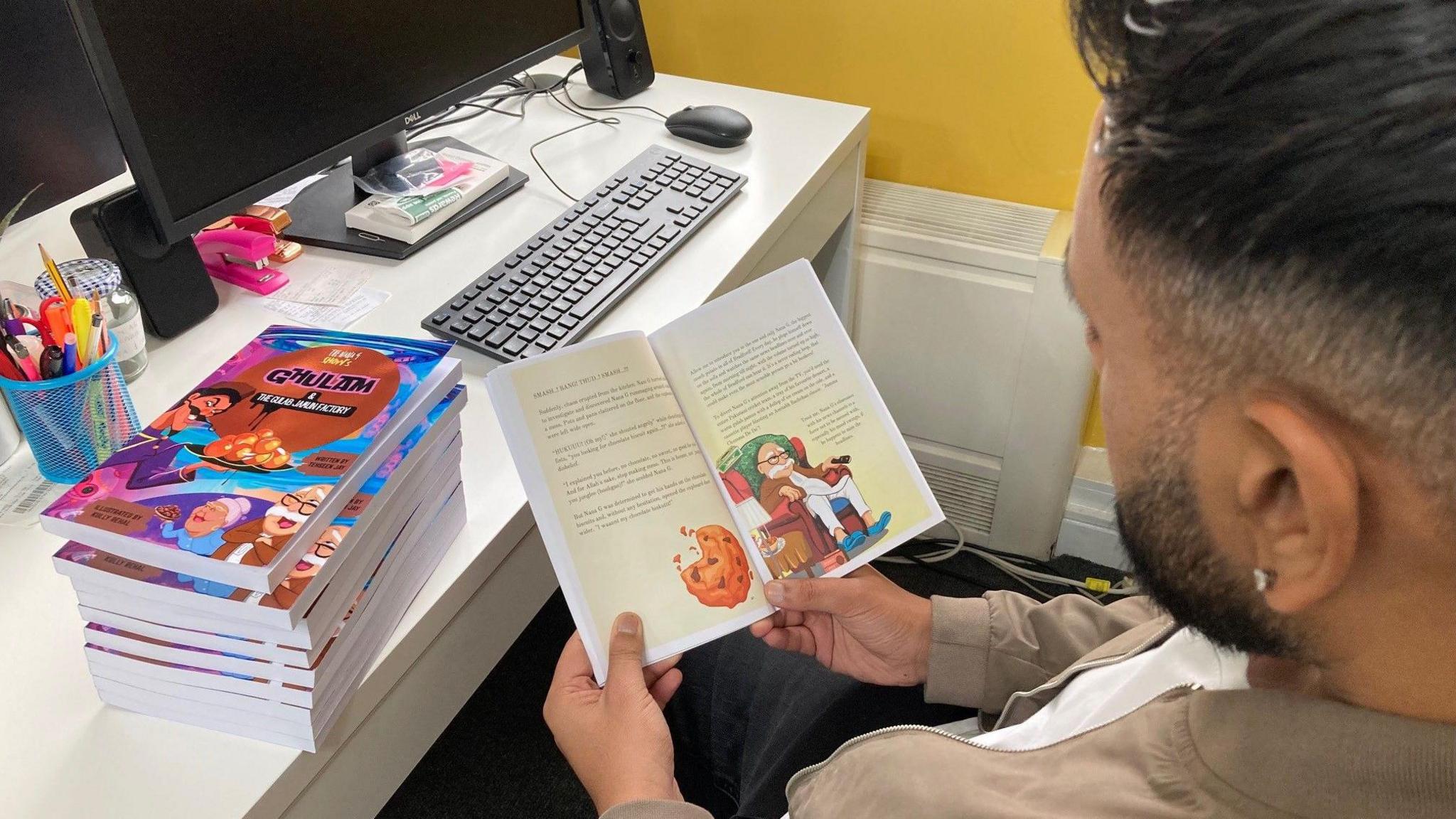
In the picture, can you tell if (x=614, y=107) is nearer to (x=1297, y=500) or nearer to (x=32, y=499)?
(x=32, y=499)

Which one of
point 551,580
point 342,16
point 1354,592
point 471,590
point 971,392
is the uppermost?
point 342,16

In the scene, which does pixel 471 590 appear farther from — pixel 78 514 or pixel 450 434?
pixel 78 514

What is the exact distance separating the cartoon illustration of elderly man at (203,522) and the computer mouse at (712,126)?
83 centimetres

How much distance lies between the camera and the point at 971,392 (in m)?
1.54

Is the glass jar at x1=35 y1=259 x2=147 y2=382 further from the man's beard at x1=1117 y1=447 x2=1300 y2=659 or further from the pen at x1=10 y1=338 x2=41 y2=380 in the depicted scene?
the man's beard at x1=1117 y1=447 x2=1300 y2=659

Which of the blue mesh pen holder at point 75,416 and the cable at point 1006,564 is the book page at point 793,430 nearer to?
the blue mesh pen holder at point 75,416

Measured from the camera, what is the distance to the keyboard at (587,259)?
92 centimetres

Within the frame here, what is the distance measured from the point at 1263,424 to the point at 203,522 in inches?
22.1

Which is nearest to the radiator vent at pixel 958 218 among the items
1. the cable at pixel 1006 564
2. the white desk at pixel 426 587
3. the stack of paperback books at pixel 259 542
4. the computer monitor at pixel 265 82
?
the white desk at pixel 426 587

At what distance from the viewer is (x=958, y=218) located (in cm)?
147

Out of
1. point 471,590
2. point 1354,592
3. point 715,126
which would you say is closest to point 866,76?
point 715,126

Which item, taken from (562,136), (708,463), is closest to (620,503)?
(708,463)

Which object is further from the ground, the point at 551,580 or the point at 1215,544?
the point at 1215,544

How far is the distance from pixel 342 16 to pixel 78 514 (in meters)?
0.62
